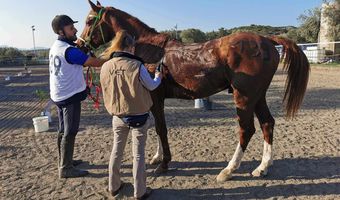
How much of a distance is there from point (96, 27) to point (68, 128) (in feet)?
4.83

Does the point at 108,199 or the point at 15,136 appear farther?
the point at 15,136

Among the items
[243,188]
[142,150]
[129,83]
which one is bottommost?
[243,188]

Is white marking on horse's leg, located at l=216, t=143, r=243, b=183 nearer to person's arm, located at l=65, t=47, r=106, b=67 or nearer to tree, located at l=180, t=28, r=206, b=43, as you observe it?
person's arm, located at l=65, t=47, r=106, b=67

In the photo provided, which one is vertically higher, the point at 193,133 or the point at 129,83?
the point at 129,83

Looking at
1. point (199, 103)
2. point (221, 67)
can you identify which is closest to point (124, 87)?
point (221, 67)

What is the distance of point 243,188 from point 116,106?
6.17ft

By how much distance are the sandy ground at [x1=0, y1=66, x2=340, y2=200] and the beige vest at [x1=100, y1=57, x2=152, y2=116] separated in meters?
1.13

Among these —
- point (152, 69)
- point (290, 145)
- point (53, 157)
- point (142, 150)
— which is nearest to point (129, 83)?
point (142, 150)

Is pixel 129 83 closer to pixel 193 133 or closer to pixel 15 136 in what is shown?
pixel 193 133

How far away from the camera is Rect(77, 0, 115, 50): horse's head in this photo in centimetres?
466

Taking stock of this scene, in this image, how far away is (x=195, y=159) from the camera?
507 centimetres

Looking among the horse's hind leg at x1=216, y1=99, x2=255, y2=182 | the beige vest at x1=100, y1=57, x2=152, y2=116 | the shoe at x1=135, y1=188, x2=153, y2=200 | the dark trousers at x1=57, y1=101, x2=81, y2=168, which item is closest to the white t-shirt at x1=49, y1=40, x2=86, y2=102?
the dark trousers at x1=57, y1=101, x2=81, y2=168

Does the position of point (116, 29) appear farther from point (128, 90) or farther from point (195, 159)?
point (195, 159)

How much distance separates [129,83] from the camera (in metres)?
3.33
